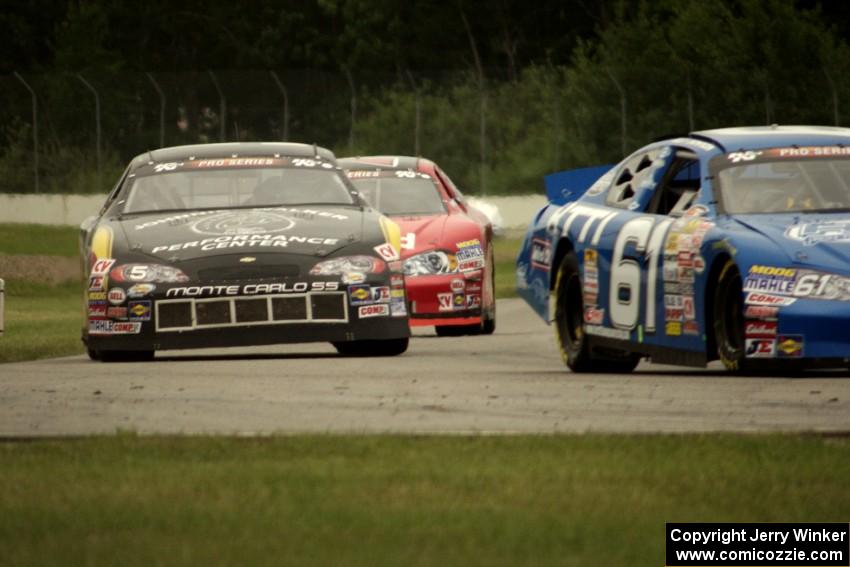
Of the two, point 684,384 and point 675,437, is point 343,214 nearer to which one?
point 684,384

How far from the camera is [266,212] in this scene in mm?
13531

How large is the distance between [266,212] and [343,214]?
1.52ft

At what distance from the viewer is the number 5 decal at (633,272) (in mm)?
11344

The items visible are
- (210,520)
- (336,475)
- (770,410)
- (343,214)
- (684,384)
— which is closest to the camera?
(210,520)

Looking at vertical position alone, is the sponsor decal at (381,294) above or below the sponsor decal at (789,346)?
below

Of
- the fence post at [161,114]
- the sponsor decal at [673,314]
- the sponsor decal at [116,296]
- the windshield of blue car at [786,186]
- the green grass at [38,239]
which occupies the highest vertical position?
the windshield of blue car at [786,186]

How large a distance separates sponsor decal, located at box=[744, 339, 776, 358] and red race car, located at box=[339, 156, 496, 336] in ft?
20.5

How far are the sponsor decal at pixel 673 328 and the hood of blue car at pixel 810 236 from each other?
2.00 feet

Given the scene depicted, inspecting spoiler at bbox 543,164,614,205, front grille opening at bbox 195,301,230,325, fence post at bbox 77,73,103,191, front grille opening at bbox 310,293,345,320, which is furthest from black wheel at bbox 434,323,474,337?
fence post at bbox 77,73,103,191

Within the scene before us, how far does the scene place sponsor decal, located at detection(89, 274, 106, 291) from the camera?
12.9 meters

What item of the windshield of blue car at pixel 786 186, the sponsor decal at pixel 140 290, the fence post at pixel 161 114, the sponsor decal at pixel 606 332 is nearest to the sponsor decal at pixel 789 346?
the windshield of blue car at pixel 786 186

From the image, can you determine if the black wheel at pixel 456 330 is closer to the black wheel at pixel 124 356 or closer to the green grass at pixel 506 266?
the black wheel at pixel 124 356

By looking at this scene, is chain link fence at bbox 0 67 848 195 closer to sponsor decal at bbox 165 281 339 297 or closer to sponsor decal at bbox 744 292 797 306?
sponsor decal at bbox 165 281 339 297

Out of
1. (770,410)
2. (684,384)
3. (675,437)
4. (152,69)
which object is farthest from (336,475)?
(152,69)
